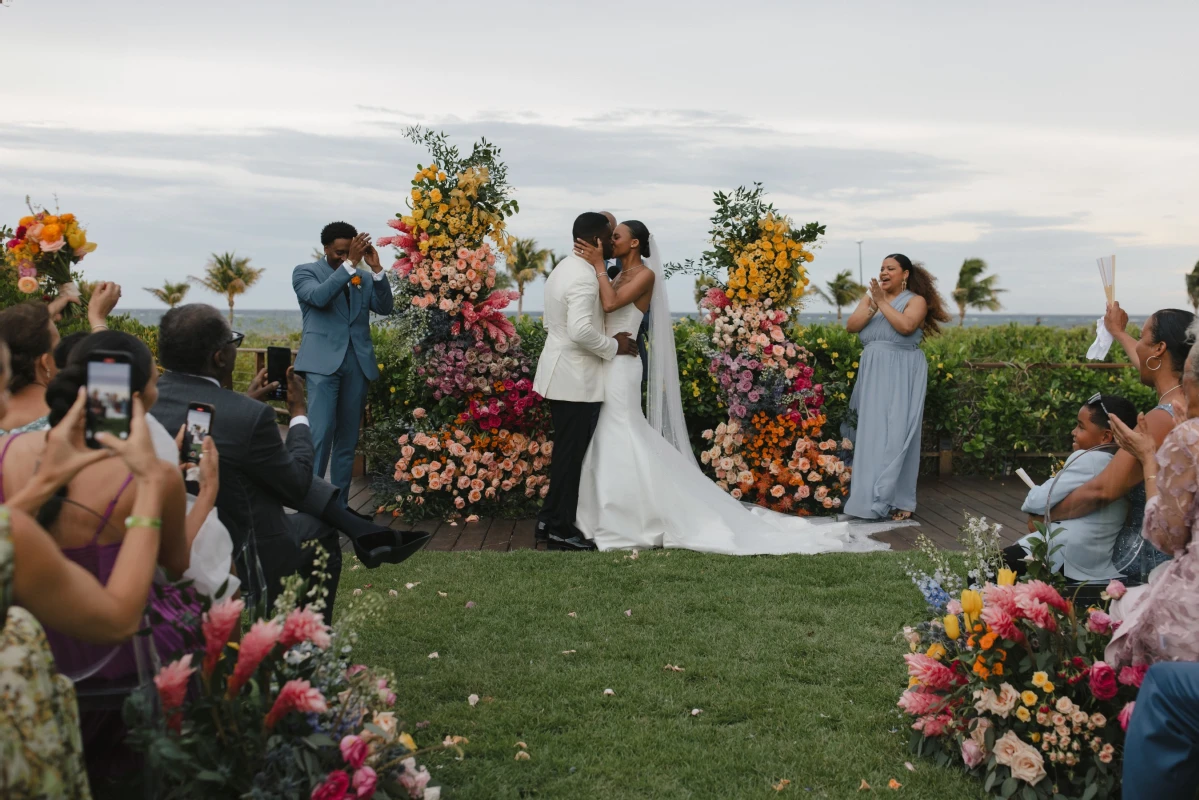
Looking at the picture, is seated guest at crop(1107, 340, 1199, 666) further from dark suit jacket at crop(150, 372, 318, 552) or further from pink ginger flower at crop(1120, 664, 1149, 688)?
dark suit jacket at crop(150, 372, 318, 552)

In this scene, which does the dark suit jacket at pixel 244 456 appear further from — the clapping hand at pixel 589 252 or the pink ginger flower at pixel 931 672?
the clapping hand at pixel 589 252

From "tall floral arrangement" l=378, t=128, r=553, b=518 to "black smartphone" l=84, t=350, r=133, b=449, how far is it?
17.3 ft

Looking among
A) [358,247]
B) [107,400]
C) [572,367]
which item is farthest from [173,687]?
[358,247]

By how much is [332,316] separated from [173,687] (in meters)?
5.00

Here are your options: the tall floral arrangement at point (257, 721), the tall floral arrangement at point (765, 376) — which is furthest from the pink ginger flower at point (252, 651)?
the tall floral arrangement at point (765, 376)

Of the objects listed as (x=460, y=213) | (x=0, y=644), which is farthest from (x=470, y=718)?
(x=460, y=213)

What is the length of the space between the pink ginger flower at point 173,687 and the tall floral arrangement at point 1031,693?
238 cm

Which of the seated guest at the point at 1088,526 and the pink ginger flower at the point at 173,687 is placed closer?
the pink ginger flower at the point at 173,687

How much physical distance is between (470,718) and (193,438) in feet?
5.50

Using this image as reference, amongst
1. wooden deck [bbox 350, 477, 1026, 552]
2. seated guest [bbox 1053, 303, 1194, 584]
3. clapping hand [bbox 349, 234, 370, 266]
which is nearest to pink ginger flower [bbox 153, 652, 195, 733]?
seated guest [bbox 1053, 303, 1194, 584]

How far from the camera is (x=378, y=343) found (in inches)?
379

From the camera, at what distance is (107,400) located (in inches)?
83.4

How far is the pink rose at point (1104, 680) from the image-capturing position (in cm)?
310

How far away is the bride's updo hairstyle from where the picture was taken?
7.03 meters
